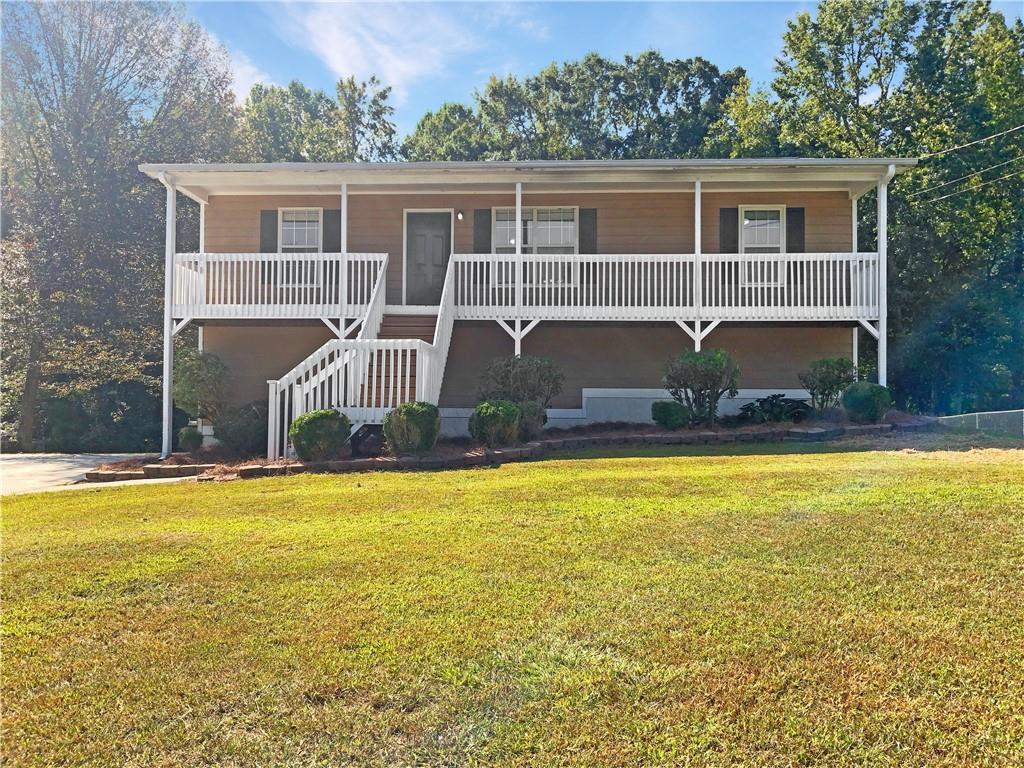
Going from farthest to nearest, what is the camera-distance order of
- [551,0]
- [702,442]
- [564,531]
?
[551,0] < [702,442] < [564,531]

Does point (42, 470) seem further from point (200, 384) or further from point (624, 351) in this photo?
point (624, 351)

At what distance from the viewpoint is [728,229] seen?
13.5 m

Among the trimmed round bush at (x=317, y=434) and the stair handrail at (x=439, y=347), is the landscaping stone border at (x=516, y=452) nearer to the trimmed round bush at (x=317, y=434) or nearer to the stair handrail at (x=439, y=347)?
the trimmed round bush at (x=317, y=434)

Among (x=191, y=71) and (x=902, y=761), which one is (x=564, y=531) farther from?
(x=191, y=71)

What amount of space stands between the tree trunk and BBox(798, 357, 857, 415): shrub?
1652 cm

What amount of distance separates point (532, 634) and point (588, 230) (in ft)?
37.6

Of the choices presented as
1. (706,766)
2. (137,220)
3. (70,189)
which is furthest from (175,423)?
(706,766)

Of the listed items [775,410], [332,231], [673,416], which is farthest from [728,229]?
[332,231]

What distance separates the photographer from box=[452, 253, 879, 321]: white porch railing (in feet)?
39.6

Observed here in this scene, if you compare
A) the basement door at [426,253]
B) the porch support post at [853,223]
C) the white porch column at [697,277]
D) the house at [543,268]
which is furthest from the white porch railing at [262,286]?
the porch support post at [853,223]

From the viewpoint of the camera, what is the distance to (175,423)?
56.1 ft

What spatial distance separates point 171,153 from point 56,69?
135 inches

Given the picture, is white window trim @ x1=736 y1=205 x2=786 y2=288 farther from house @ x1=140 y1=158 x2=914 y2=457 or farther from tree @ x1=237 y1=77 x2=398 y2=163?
tree @ x1=237 y1=77 x2=398 y2=163

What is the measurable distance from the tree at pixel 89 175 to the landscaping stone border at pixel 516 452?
8.20 m
